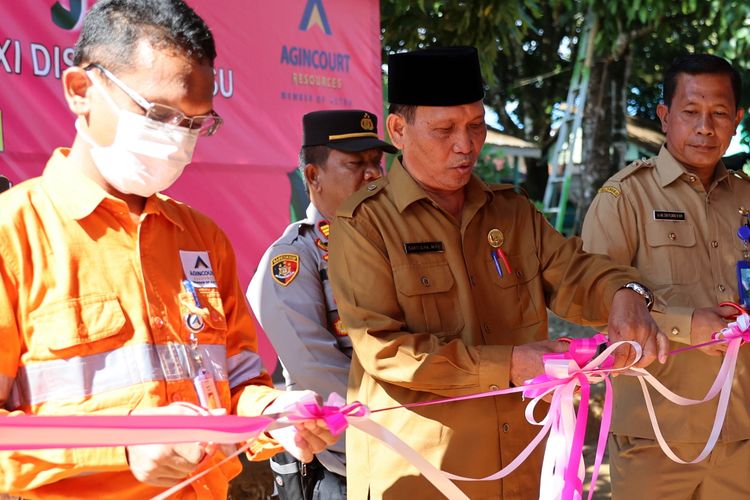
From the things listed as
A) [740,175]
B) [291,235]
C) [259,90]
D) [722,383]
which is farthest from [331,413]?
[259,90]

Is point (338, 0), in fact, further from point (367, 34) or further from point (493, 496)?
point (493, 496)

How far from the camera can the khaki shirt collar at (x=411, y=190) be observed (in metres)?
2.64

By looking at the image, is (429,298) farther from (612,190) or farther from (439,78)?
(612,190)

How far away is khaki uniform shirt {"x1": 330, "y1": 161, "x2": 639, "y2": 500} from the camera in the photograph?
2.36m

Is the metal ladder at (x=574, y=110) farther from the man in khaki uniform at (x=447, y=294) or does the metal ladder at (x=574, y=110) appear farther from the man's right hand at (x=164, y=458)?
the man's right hand at (x=164, y=458)

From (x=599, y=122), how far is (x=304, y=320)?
1165 cm

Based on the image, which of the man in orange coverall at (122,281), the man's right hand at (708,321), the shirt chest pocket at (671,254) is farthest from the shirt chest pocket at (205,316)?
the shirt chest pocket at (671,254)

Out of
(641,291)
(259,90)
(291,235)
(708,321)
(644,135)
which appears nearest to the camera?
(641,291)

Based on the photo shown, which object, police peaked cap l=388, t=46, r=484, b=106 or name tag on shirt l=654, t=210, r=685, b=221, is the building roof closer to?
name tag on shirt l=654, t=210, r=685, b=221

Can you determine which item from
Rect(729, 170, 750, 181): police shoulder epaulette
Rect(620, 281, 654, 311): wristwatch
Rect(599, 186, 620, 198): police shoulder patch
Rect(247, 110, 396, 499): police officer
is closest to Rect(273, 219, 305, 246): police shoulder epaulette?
Rect(247, 110, 396, 499): police officer

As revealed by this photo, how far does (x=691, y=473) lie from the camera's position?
342 centimetres

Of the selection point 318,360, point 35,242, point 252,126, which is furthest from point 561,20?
point 35,242

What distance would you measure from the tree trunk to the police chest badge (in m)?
10.9

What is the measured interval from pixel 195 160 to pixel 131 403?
3381 millimetres
